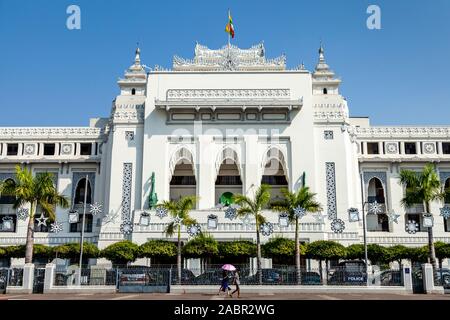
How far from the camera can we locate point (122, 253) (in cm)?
3219

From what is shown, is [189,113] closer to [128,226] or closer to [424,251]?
[128,226]

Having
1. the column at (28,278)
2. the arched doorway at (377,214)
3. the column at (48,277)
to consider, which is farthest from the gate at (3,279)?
the arched doorway at (377,214)

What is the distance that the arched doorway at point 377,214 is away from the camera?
42.2 meters

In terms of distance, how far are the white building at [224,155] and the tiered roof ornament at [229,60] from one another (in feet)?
7.23

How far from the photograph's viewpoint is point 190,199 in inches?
1225

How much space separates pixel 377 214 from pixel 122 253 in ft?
75.0

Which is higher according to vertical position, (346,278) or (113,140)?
(113,140)

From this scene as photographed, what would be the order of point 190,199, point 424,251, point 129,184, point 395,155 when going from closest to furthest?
point 190,199 < point 424,251 < point 129,184 < point 395,155

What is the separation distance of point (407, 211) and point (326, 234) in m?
10.2

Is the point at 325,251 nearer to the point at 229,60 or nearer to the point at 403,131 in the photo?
the point at 403,131

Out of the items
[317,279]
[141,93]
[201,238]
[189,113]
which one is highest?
[141,93]

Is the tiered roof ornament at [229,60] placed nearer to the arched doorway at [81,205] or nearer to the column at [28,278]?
the arched doorway at [81,205]

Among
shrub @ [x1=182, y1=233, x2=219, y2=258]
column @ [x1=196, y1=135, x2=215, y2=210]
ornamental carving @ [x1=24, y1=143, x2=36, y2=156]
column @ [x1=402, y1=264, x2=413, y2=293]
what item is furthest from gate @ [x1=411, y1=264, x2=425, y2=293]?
ornamental carving @ [x1=24, y1=143, x2=36, y2=156]
